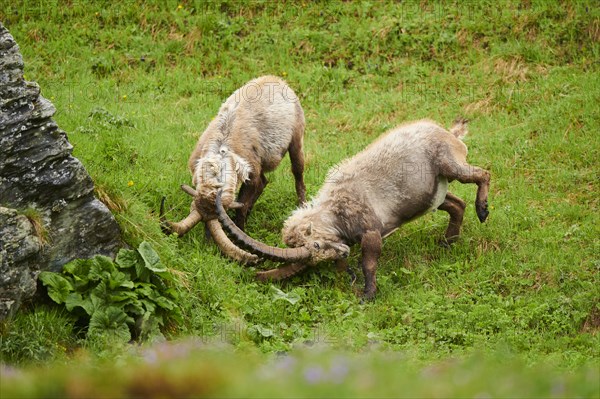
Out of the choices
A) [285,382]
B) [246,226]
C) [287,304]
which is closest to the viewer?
[285,382]

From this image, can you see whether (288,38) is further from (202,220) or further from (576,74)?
(202,220)

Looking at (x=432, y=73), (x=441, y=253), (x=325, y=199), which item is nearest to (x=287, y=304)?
(x=325, y=199)

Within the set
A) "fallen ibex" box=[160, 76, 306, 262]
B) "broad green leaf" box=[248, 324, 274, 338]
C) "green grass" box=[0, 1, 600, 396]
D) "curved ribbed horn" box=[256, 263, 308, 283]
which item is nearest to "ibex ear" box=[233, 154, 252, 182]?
"fallen ibex" box=[160, 76, 306, 262]

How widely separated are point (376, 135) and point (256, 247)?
4.67 metres

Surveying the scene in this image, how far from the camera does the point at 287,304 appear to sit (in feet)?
28.8

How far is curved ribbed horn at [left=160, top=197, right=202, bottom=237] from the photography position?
940 cm

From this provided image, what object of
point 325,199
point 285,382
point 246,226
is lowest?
point 246,226

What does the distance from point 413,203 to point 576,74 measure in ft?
17.5

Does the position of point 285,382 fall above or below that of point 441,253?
above

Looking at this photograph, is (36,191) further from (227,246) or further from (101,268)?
(227,246)

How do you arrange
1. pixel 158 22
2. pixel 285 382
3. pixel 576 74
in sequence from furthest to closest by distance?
1. pixel 158 22
2. pixel 576 74
3. pixel 285 382

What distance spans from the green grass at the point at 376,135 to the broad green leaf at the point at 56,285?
293 millimetres

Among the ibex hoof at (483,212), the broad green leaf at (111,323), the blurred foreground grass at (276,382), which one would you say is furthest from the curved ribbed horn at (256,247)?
the blurred foreground grass at (276,382)

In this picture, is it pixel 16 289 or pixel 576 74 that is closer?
pixel 16 289
